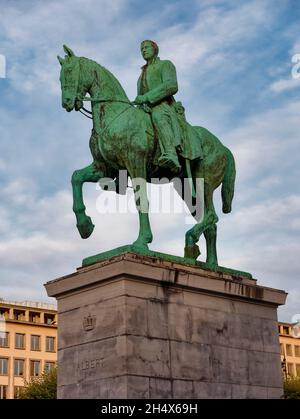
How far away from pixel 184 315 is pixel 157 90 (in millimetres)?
4993

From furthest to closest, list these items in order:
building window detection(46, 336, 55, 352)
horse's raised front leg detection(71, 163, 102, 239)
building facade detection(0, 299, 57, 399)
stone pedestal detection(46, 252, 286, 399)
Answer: building window detection(46, 336, 55, 352)
building facade detection(0, 299, 57, 399)
horse's raised front leg detection(71, 163, 102, 239)
stone pedestal detection(46, 252, 286, 399)

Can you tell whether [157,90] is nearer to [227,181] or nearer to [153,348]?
[227,181]

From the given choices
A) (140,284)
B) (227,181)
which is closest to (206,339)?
(140,284)

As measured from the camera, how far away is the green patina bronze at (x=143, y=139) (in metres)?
16.0

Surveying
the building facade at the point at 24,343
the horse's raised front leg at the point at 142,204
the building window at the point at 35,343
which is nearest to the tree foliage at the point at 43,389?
the building facade at the point at 24,343

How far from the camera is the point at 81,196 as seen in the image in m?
16.8

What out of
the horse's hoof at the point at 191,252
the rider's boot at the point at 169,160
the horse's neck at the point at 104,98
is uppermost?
the horse's neck at the point at 104,98

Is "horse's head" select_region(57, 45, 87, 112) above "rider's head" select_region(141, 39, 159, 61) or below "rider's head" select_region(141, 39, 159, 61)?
below

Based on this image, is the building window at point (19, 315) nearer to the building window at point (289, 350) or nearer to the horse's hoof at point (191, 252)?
the building window at point (289, 350)

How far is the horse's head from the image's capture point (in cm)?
1623

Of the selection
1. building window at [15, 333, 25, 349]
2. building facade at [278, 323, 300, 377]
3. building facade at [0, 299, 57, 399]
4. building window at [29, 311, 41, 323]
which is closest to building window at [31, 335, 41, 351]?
building facade at [0, 299, 57, 399]

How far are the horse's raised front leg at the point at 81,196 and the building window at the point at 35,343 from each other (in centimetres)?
8004

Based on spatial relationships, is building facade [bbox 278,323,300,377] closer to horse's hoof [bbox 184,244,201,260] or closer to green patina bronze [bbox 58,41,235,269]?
green patina bronze [bbox 58,41,235,269]

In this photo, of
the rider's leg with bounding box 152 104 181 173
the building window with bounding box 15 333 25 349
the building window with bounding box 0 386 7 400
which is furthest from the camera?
the building window with bounding box 15 333 25 349
